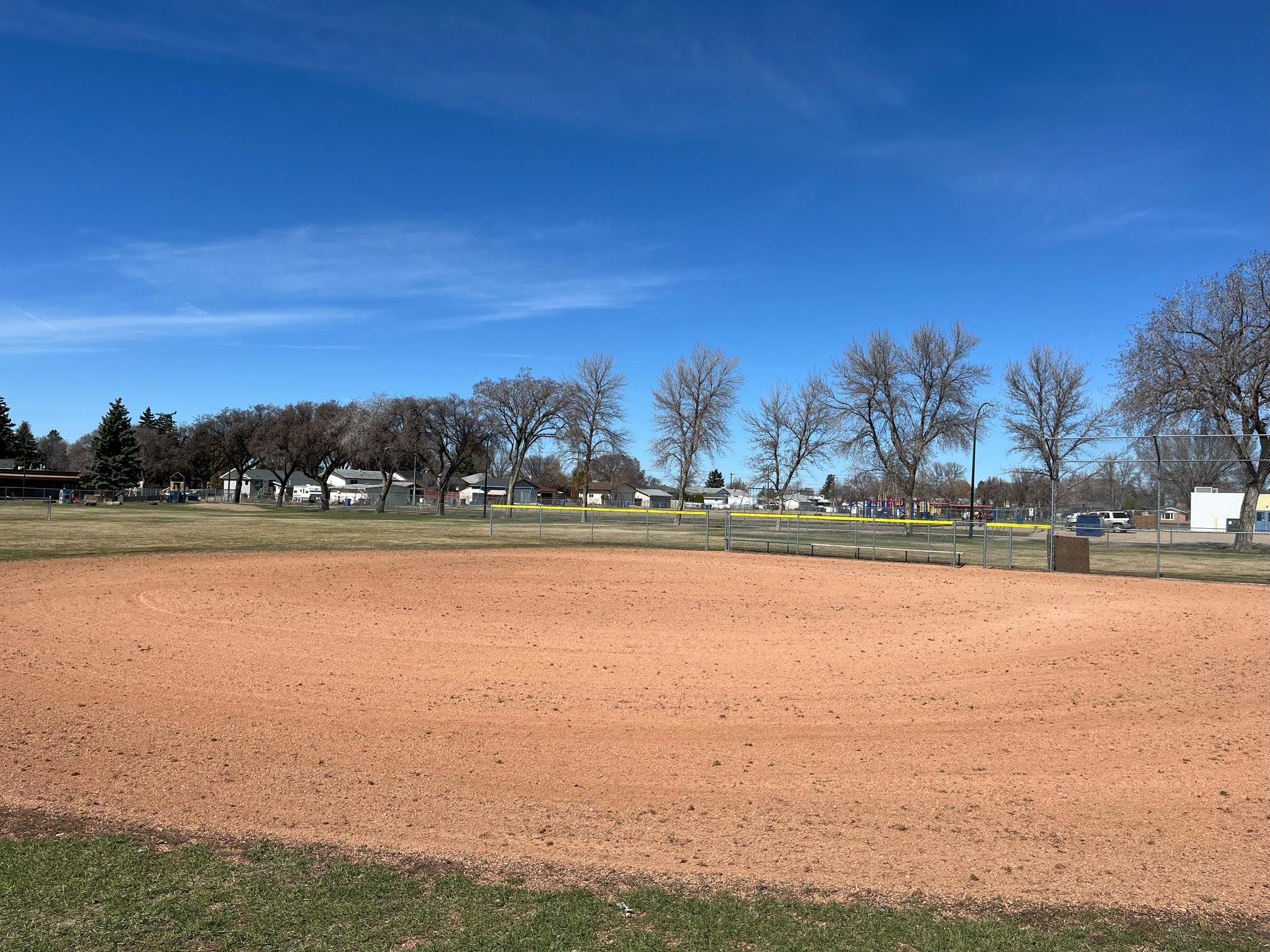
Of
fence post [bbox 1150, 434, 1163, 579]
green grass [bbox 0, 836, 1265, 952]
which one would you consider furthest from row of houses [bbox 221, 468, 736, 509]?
green grass [bbox 0, 836, 1265, 952]

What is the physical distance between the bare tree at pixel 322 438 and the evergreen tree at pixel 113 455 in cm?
2272

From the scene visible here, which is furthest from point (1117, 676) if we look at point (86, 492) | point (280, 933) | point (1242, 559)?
point (86, 492)

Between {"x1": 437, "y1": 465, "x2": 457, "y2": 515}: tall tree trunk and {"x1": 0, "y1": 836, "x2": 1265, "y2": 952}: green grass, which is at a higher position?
{"x1": 437, "y1": 465, "x2": 457, "y2": 515}: tall tree trunk

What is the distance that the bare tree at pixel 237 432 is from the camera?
92625 mm

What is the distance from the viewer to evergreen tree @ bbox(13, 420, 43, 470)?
4301 inches

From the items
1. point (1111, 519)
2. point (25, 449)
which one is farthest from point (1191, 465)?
point (25, 449)

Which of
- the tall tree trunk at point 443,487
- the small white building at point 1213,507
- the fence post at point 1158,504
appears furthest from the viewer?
the tall tree trunk at point 443,487

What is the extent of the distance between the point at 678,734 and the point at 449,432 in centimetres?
6423

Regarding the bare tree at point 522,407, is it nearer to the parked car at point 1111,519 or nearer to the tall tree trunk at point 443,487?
the tall tree trunk at point 443,487

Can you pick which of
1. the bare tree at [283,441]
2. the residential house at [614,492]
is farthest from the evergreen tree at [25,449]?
the residential house at [614,492]

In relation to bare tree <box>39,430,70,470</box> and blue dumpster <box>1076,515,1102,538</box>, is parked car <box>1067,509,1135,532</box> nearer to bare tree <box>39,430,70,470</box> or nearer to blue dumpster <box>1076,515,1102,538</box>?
blue dumpster <box>1076,515,1102,538</box>

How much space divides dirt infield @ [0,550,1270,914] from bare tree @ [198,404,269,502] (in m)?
83.3

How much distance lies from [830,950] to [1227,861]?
3690mm

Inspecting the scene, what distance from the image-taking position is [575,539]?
36.6 m
